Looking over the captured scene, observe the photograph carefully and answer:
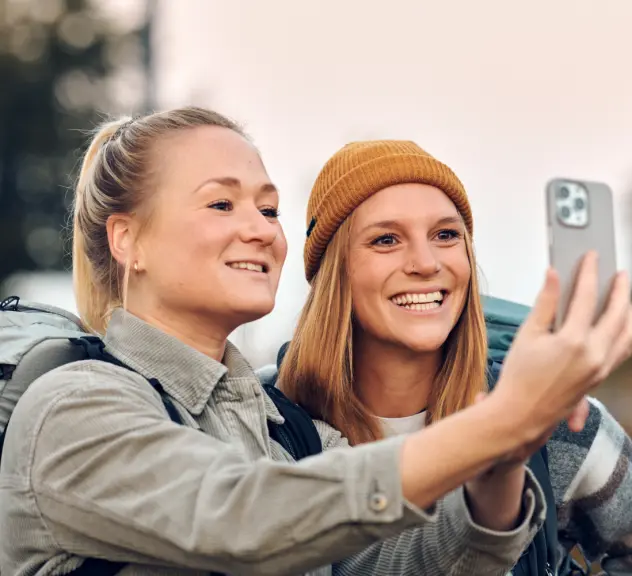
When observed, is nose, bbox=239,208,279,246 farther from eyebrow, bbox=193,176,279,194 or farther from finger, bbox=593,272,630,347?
finger, bbox=593,272,630,347

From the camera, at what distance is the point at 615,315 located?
1886mm

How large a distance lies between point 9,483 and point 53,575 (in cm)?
20

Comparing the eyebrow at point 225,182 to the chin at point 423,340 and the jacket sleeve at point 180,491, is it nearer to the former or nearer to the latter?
the jacket sleeve at point 180,491

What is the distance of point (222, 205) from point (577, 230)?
42.1 inches

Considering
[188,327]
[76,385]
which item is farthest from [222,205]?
[76,385]

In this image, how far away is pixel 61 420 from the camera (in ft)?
6.91

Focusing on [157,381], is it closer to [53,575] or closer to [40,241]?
[53,575]

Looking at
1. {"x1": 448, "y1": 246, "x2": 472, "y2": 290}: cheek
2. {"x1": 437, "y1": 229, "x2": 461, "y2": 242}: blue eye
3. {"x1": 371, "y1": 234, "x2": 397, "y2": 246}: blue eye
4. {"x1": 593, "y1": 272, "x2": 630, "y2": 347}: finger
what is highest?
{"x1": 593, "y1": 272, "x2": 630, "y2": 347}: finger

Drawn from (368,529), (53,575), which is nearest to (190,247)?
(53,575)

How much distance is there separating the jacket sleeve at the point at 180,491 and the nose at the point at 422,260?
138 centimetres

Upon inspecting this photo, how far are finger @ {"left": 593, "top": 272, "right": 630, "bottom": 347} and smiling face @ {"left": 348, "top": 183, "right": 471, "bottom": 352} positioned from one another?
1.47 metres

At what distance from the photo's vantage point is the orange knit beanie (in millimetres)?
3576

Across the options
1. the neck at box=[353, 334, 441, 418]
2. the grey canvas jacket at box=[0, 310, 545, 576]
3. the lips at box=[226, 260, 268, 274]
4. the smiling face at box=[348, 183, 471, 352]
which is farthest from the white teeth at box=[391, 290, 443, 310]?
the grey canvas jacket at box=[0, 310, 545, 576]

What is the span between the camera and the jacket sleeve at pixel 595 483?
348 cm
